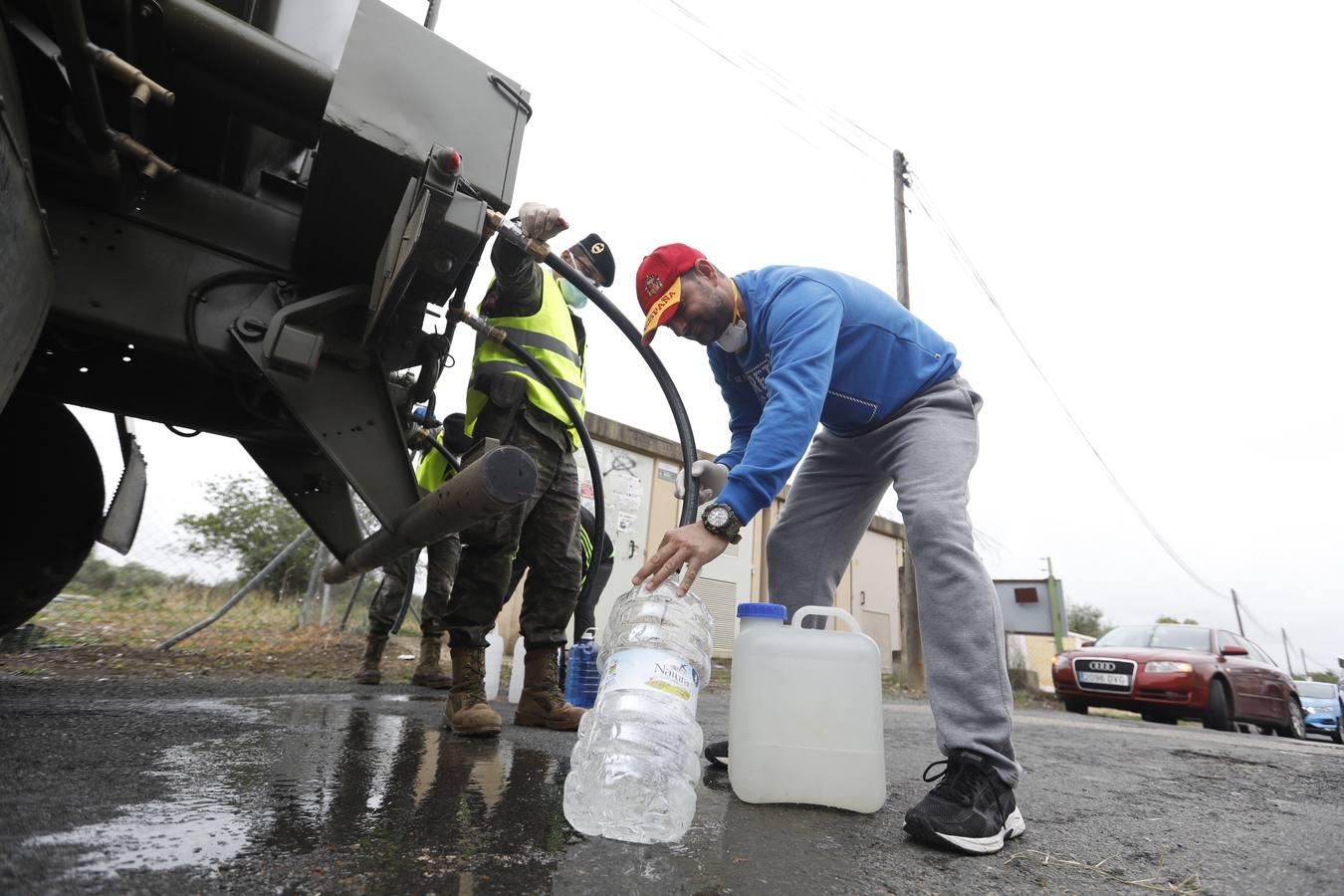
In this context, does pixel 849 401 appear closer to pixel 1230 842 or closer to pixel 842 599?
pixel 1230 842

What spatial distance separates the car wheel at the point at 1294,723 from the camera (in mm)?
9562

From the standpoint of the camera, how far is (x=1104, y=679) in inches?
350

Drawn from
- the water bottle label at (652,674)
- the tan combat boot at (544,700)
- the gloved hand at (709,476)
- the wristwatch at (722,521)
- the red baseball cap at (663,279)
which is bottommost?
the tan combat boot at (544,700)

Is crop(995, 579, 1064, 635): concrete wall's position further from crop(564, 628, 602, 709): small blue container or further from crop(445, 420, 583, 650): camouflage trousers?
crop(445, 420, 583, 650): camouflage trousers

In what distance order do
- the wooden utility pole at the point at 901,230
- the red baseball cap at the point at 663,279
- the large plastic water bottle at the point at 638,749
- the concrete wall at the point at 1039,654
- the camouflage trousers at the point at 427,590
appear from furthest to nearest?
the concrete wall at the point at 1039,654 < the wooden utility pole at the point at 901,230 < the camouflage trousers at the point at 427,590 < the red baseball cap at the point at 663,279 < the large plastic water bottle at the point at 638,749

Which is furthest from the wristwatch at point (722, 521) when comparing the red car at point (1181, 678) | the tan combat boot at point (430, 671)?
the red car at point (1181, 678)

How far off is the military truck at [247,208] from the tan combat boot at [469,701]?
0.98 metres

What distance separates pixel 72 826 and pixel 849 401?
212 cm

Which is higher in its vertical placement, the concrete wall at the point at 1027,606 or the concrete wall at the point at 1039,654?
the concrete wall at the point at 1027,606

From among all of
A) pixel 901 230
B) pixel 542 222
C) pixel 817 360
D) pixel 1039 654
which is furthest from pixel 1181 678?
pixel 1039 654

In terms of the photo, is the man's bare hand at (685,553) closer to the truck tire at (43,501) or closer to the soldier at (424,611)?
the truck tire at (43,501)

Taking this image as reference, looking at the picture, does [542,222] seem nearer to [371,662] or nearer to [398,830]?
[398,830]

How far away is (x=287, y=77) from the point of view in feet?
5.17

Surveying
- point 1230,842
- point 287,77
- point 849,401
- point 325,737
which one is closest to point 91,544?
point 325,737
